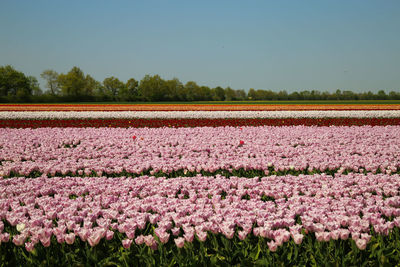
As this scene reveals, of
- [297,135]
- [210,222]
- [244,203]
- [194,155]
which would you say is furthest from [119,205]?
[297,135]

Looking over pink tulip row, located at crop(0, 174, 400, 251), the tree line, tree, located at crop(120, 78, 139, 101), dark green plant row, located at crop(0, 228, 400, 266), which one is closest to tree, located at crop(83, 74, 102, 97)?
the tree line

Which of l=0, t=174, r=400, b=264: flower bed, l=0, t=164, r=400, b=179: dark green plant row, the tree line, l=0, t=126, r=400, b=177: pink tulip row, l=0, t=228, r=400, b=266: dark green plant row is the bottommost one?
l=0, t=228, r=400, b=266: dark green plant row

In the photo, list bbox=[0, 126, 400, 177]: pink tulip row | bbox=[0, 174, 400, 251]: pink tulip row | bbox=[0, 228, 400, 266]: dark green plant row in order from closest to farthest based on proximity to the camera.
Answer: bbox=[0, 228, 400, 266]: dark green plant row < bbox=[0, 174, 400, 251]: pink tulip row < bbox=[0, 126, 400, 177]: pink tulip row

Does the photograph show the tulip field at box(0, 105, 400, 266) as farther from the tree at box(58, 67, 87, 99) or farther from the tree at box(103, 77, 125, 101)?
the tree at box(103, 77, 125, 101)

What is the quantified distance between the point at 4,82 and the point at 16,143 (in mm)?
75488

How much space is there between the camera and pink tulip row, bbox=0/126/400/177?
589 cm

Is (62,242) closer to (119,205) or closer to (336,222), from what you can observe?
(119,205)

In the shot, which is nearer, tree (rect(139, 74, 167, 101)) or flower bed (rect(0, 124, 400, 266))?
flower bed (rect(0, 124, 400, 266))

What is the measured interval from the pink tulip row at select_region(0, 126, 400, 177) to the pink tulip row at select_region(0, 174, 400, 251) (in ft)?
3.11

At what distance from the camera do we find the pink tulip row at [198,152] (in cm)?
589

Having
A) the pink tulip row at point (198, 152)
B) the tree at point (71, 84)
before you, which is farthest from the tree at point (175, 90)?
the pink tulip row at point (198, 152)

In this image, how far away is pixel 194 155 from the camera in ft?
24.2

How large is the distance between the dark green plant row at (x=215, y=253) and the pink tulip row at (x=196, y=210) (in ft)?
0.30

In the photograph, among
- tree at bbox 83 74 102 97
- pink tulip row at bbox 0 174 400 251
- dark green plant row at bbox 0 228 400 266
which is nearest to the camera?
dark green plant row at bbox 0 228 400 266
